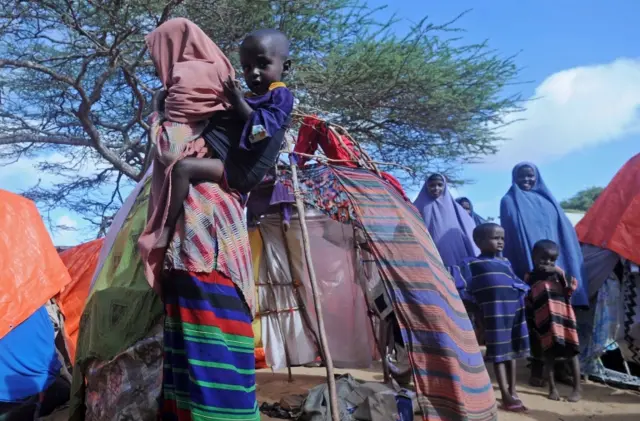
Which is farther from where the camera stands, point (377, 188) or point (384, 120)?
point (384, 120)

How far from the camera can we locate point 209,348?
2041 millimetres

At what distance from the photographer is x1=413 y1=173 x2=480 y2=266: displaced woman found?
19.8ft

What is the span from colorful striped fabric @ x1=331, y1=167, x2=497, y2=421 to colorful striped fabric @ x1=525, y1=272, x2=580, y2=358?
1.69 m

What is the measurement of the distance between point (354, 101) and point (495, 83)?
295cm

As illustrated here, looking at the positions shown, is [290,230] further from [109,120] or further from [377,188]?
[109,120]

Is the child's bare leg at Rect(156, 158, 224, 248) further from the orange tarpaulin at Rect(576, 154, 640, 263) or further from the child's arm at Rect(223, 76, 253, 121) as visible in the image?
the orange tarpaulin at Rect(576, 154, 640, 263)

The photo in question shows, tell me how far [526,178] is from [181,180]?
4776 mm

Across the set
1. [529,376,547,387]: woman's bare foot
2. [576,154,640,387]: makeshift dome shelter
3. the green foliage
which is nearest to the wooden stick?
[529,376,547,387]: woman's bare foot

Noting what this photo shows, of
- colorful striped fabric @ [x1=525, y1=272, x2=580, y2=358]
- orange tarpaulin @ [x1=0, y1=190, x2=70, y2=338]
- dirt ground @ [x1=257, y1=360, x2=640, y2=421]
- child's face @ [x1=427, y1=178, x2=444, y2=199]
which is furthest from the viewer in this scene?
child's face @ [x1=427, y1=178, x2=444, y2=199]

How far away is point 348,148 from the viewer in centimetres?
402

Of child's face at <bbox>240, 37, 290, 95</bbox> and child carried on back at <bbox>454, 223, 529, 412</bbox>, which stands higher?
child's face at <bbox>240, 37, 290, 95</bbox>

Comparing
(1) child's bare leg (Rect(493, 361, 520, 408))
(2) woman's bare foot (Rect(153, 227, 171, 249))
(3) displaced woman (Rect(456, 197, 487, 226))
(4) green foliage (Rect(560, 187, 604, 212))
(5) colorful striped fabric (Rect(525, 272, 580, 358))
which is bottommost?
(1) child's bare leg (Rect(493, 361, 520, 408))

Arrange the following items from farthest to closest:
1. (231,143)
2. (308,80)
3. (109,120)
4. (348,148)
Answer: (109,120) < (308,80) < (348,148) < (231,143)

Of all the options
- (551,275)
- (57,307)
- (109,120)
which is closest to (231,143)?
(57,307)
